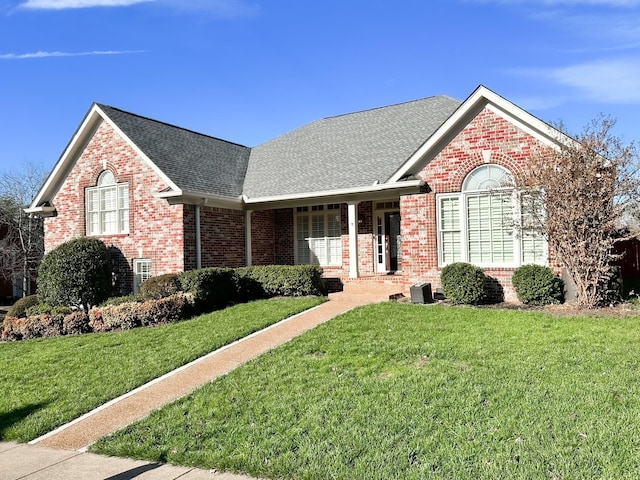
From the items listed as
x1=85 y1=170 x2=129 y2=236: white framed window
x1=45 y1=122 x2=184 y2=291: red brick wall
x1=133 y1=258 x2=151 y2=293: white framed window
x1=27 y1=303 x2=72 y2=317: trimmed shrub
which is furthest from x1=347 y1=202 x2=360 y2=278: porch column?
x1=27 y1=303 x2=72 y2=317: trimmed shrub

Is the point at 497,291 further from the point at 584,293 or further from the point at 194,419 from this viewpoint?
the point at 194,419

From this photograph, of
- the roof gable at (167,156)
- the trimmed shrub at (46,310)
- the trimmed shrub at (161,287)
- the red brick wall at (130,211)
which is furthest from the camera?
the roof gable at (167,156)

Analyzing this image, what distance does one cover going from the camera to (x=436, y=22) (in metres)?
11.0

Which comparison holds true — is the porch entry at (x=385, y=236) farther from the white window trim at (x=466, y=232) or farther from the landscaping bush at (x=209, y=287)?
the landscaping bush at (x=209, y=287)

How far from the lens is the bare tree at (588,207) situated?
1082 cm

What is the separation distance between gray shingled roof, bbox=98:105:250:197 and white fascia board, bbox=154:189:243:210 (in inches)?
10.7

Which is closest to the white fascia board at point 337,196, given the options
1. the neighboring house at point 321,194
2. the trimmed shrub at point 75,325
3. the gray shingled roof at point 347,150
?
the neighboring house at point 321,194

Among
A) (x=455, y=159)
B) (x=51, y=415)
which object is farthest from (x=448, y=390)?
(x=455, y=159)

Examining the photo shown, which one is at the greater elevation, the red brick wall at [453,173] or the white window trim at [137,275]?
the red brick wall at [453,173]

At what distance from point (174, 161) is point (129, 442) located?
13.2m

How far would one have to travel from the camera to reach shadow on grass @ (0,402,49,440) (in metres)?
6.73

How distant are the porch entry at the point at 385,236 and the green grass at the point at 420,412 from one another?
897cm

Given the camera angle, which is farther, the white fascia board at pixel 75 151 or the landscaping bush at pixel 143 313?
the white fascia board at pixel 75 151

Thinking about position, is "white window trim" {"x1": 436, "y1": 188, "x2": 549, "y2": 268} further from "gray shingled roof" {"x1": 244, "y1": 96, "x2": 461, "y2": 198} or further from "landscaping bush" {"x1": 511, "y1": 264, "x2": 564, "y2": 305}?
"gray shingled roof" {"x1": 244, "y1": 96, "x2": 461, "y2": 198}
